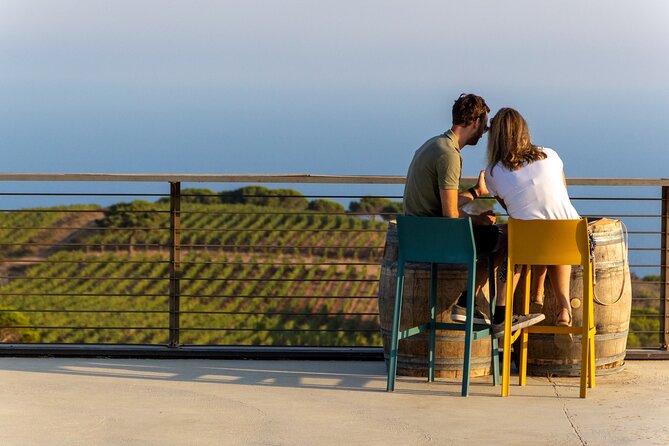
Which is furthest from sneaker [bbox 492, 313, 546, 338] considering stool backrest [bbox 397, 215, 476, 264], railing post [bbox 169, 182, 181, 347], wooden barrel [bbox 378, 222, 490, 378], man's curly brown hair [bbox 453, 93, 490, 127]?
railing post [bbox 169, 182, 181, 347]

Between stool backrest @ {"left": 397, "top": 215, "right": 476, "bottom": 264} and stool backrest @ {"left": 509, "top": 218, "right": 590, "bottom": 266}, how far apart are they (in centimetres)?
21

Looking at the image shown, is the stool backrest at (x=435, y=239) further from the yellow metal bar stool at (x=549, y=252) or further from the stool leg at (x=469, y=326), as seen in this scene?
the yellow metal bar stool at (x=549, y=252)

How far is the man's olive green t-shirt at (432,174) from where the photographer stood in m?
5.21

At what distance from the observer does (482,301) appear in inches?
216

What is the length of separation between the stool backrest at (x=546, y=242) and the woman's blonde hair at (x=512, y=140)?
1.03 feet

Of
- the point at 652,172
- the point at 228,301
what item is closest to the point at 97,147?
the point at 652,172

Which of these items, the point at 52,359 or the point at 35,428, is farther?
the point at 52,359

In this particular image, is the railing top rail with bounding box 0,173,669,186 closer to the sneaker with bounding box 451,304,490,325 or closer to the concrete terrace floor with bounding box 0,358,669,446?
the sneaker with bounding box 451,304,490,325

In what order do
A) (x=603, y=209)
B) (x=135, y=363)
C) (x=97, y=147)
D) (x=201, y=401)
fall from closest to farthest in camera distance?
(x=201, y=401) < (x=135, y=363) < (x=603, y=209) < (x=97, y=147)

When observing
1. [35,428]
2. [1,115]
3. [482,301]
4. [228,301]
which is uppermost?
[1,115]

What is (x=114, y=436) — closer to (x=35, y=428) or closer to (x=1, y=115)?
(x=35, y=428)

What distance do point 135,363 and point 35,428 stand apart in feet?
4.83

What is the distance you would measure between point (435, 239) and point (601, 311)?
96cm

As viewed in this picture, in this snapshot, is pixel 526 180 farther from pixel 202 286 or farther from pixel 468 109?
pixel 202 286
